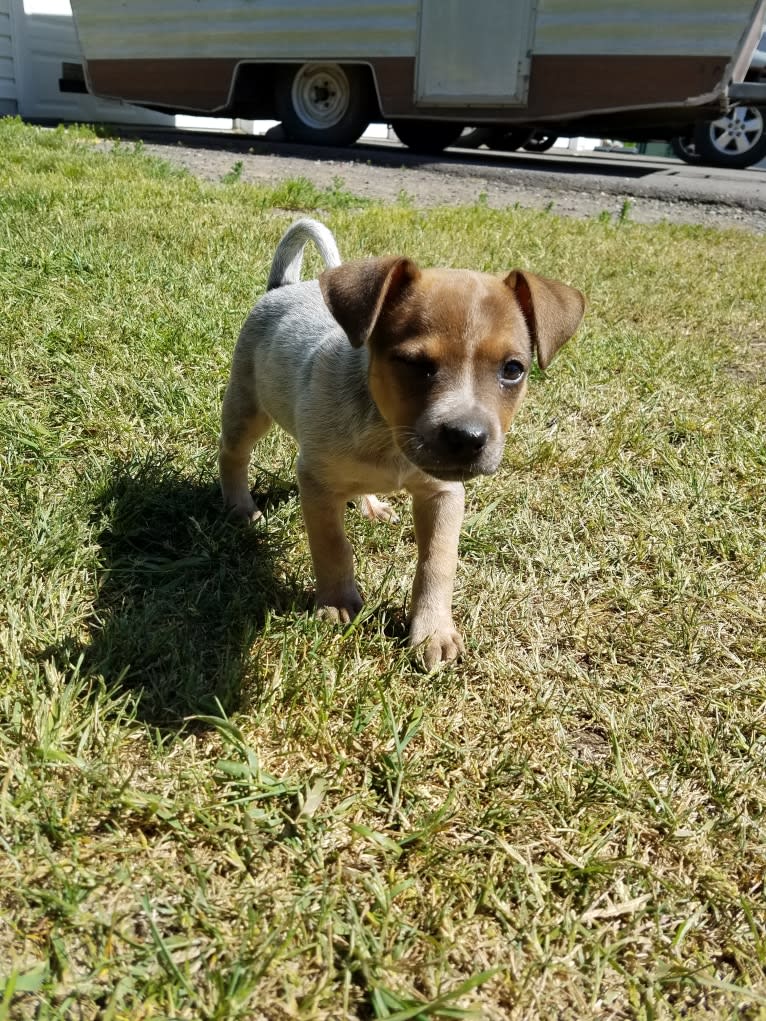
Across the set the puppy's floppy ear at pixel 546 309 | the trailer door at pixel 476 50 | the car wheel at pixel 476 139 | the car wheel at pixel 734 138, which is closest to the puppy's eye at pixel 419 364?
the puppy's floppy ear at pixel 546 309

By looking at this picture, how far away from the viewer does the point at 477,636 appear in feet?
9.18

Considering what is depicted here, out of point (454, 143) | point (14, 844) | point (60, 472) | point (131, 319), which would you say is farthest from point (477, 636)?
point (454, 143)

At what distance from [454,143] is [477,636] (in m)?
15.2

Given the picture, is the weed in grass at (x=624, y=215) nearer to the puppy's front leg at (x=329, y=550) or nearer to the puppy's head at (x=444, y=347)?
the puppy's head at (x=444, y=347)

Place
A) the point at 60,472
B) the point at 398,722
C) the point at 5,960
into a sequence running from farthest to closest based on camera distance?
the point at 60,472 → the point at 398,722 → the point at 5,960

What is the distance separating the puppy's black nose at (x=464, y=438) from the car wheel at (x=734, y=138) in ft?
44.8

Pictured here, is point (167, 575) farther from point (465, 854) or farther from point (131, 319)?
point (131, 319)

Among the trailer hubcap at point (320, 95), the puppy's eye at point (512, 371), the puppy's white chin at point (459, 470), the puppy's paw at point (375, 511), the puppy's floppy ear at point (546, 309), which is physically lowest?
the puppy's paw at point (375, 511)

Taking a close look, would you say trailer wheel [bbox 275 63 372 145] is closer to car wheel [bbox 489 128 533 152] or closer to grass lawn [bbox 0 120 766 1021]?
car wheel [bbox 489 128 533 152]

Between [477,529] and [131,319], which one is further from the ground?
[131,319]

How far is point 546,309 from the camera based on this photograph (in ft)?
8.68

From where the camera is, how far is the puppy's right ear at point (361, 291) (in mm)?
2459

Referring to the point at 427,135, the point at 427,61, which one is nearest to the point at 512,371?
the point at 427,61

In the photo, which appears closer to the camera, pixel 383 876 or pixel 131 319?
pixel 383 876
